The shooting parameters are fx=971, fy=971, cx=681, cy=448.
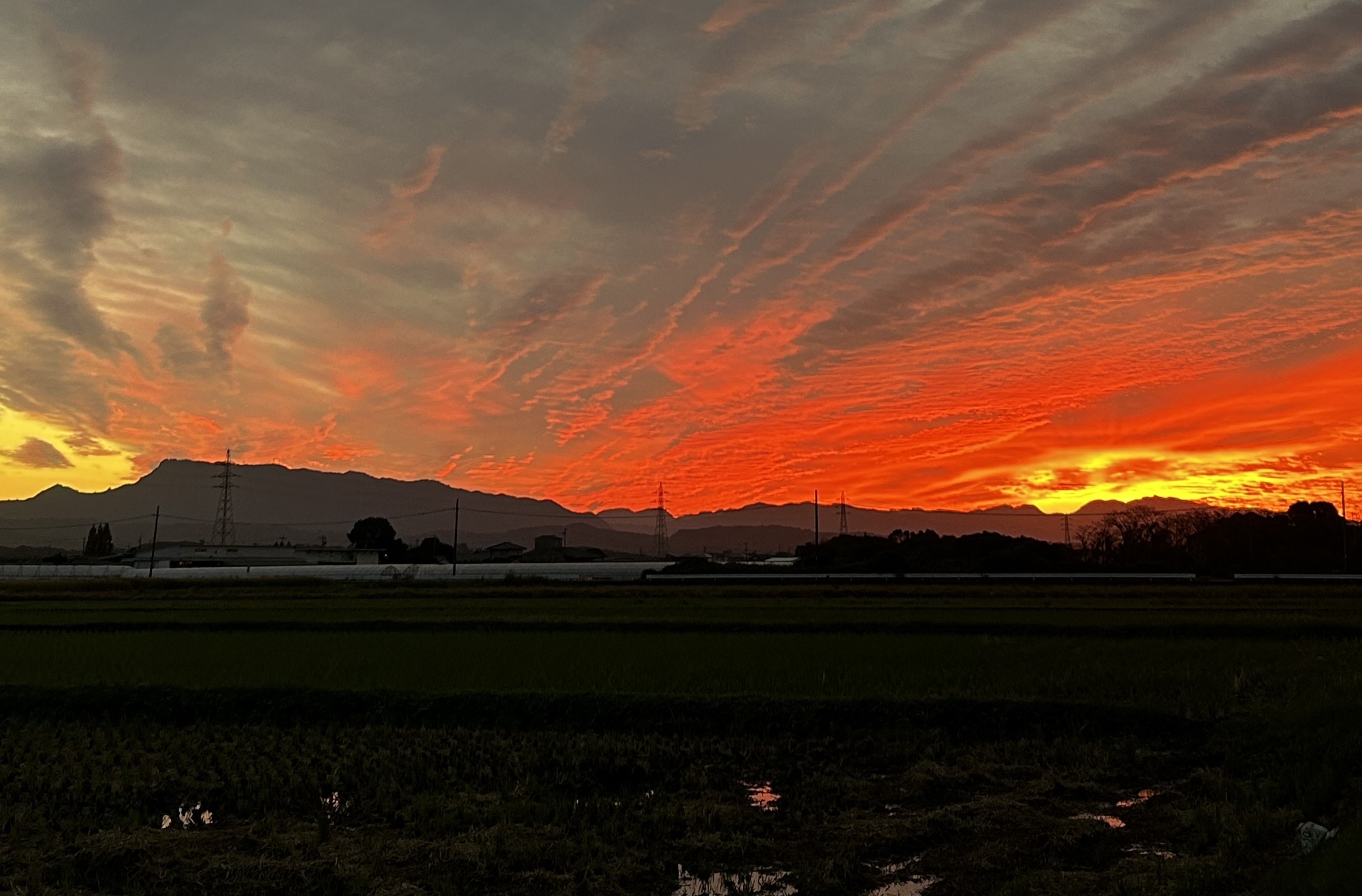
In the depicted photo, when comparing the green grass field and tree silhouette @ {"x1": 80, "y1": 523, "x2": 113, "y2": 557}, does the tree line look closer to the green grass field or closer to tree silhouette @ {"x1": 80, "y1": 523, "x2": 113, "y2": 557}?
the green grass field

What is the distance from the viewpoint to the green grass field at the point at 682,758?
7207 millimetres

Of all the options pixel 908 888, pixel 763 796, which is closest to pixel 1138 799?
pixel 763 796

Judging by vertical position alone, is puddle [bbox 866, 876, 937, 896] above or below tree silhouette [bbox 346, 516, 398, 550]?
below

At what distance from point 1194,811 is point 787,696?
5.50 m

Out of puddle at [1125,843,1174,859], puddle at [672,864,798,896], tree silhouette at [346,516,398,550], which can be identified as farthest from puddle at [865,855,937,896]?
tree silhouette at [346,516,398,550]

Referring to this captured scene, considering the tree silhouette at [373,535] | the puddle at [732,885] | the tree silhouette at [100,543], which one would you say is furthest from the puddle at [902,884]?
the tree silhouette at [100,543]

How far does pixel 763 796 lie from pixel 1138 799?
140 inches

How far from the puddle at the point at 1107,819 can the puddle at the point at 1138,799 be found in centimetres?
42

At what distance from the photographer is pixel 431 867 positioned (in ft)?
23.4

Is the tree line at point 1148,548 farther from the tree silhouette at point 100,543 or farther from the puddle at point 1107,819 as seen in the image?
the tree silhouette at point 100,543

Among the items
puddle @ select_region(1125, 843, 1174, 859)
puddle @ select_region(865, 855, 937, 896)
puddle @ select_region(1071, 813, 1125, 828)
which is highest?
puddle @ select_region(1071, 813, 1125, 828)

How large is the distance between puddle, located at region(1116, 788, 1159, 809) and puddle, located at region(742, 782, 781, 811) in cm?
316

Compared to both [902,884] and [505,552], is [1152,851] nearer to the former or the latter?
[902,884]

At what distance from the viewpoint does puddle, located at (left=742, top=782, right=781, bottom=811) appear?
352 inches
